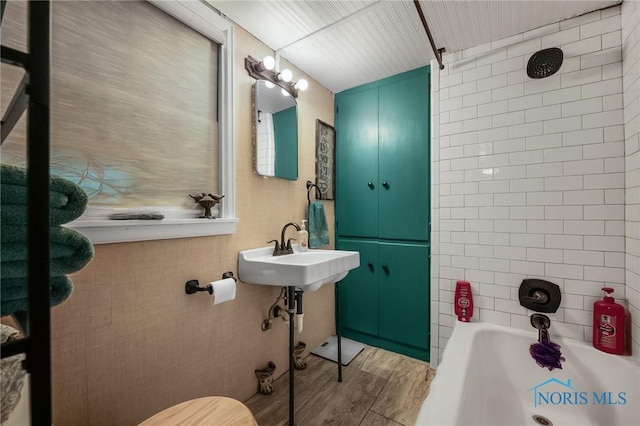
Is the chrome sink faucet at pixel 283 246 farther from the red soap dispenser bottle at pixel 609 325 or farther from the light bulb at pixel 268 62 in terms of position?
the red soap dispenser bottle at pixel 609 325

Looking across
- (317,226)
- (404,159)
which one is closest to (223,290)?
(317,226)

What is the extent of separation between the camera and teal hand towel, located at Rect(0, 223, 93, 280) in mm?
482

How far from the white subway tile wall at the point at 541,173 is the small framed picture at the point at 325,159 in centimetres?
89

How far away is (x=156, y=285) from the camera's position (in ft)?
4.10

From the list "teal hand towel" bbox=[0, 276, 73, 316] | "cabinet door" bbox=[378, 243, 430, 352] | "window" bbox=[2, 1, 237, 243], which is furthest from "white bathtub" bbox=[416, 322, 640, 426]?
"window" bbox=[2, 1, 237, 243]

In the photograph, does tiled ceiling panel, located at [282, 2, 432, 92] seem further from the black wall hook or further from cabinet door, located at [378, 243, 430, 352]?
the black wall hook

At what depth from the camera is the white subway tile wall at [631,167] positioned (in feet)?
4.19

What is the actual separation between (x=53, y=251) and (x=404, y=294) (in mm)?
2095

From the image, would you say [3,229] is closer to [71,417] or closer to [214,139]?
[71,417]

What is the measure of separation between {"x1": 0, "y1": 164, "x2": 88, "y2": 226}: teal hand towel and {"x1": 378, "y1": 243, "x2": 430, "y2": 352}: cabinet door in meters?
2.00

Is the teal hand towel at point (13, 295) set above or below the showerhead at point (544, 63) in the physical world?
below

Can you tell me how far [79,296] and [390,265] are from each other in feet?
6.27

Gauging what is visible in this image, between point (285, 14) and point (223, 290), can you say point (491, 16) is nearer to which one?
point (285, 14)

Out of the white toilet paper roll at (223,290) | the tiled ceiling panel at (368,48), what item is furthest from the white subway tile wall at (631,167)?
the white toilet paper roll at (223,290)
